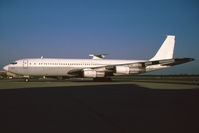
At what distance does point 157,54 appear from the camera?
26969 millimetres

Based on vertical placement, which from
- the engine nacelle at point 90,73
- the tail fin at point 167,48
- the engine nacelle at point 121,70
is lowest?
the engine nacelle at point 90,73

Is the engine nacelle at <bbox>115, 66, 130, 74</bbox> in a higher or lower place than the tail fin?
lower

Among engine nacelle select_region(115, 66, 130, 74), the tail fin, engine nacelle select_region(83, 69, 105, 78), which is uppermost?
the tail fin

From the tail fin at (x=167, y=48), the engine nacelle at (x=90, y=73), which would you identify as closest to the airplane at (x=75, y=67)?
the engine nacelle at (x=90, y=73)

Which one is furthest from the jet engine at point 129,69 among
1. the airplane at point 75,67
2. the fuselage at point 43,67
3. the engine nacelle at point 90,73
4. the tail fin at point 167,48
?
the fuselage at point 43,67

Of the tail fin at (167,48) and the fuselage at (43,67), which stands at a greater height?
the tail fin at (167,48)

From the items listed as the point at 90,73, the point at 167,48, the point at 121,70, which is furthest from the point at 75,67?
the point at 167,48

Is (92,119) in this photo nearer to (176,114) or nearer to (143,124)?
(143,124)

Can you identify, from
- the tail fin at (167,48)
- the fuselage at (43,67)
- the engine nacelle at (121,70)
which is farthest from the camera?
the tail fin at (167,48)

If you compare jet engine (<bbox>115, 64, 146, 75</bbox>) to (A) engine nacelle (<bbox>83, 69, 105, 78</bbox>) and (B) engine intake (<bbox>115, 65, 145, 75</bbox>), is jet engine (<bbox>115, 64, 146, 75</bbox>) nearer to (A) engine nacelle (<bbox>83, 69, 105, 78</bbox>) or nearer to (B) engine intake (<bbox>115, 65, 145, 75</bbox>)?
(B) engine intake (<bbox>115, 65, 145, 75</bbox>)

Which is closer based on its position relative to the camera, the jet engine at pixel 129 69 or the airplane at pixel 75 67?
the airplane at pixel 75 67

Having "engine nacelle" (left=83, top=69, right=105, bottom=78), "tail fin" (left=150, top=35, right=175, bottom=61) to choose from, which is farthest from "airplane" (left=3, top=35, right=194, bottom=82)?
"tail fin" (left=150, top=35, right=175, bottom=61)

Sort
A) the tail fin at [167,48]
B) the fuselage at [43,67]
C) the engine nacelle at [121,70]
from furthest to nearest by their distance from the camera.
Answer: the tail fin at [167,48], the engine nacelle at [121,70], the fuselage at [43,67]

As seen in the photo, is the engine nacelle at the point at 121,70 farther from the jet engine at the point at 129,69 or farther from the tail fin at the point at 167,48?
the tail fin at the point at 167,48
